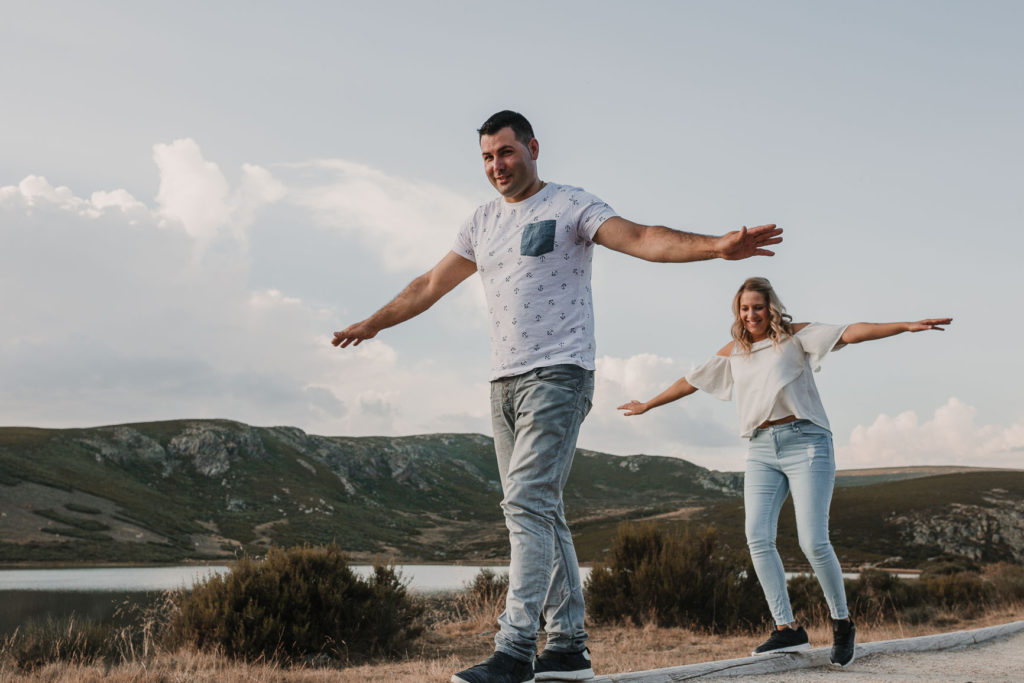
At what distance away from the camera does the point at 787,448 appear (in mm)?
4613

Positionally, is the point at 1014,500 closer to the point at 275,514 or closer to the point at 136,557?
the point at 136,557

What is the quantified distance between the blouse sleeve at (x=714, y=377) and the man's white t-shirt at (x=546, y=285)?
1939 millimetres

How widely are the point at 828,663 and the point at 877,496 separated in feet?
285

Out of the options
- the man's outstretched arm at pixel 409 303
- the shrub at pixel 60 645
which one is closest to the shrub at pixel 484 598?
the shrub at pixel 60 645

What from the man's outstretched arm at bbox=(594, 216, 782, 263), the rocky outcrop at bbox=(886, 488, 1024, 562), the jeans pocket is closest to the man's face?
the man's outstretched arm at bbox=(594, 216, 782, 263)

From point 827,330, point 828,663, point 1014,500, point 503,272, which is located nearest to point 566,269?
point 503,272

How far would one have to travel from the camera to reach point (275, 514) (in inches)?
4353

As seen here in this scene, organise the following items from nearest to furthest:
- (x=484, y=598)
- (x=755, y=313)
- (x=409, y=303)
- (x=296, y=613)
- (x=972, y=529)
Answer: (x=409, y=303), (x=755, y=313), (x=296, y=613), (x=484, y=598), (x=972, y=529)

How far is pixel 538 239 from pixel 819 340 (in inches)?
84.5

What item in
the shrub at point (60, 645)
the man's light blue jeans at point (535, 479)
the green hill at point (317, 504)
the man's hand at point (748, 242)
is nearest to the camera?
the man's hand at point (748, 242)

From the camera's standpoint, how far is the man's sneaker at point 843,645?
452 cm

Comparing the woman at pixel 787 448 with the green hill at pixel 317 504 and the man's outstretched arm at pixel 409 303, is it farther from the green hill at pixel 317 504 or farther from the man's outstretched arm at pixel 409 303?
the green hill at pixel 317 504

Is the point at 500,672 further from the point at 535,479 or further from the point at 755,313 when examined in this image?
the point at 755,313

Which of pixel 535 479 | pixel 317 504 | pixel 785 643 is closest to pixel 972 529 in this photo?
pixel 785 643
